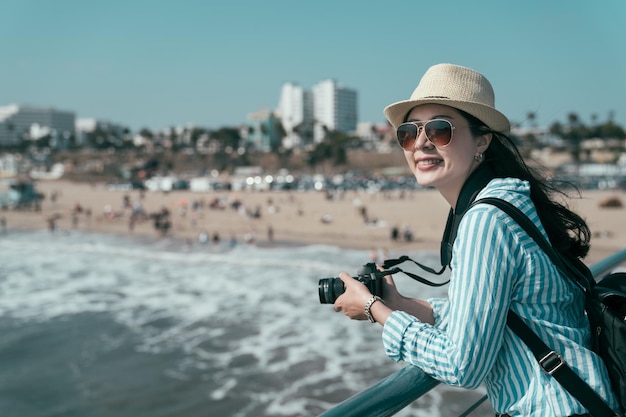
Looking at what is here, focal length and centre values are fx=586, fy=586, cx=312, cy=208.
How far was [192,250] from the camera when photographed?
25.6 m

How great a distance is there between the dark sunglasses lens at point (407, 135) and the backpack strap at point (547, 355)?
34 centimetres

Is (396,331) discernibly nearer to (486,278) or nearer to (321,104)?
(486,278)

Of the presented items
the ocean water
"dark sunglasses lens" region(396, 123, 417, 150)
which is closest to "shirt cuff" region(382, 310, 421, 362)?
"dark sunglasses lens" region(396, 123, 417, 150)

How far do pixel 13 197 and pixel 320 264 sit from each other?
3513cm

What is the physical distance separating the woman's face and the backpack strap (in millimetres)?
225

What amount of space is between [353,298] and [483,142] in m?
0.52

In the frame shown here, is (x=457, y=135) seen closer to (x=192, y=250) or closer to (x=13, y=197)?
(x=192, y=250)

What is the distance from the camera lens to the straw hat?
55.6 inches

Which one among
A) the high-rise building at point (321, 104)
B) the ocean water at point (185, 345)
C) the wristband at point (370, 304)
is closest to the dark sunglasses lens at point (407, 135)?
the wristband at point (370, 304)

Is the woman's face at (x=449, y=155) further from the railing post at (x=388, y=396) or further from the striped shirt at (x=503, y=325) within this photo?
the railing post at (x=388, y=396)

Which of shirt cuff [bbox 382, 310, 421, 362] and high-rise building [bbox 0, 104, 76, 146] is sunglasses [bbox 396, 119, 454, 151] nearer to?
shirt cuff [bbox 382, 310, 421, 362]

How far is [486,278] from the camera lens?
116 centimetres

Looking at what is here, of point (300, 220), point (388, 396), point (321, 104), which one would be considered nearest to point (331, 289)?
point (388, 396)

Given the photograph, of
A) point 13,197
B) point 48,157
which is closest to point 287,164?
point 48,157
